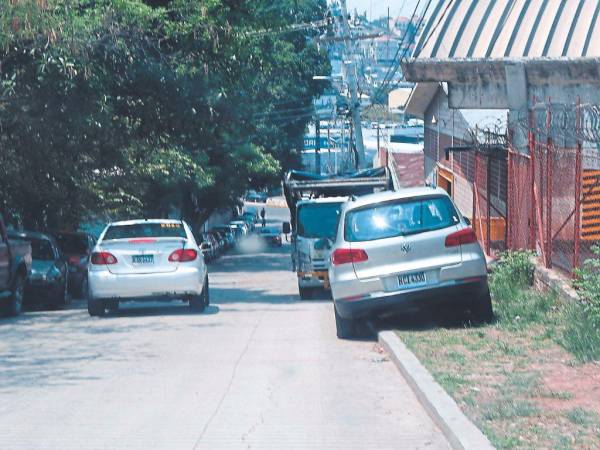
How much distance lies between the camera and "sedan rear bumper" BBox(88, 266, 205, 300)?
1764 centimetres

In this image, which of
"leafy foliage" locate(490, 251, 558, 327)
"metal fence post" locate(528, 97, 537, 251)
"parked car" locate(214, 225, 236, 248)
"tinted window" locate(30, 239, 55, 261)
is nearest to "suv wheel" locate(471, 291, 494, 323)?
"leafy foliage" locate(490, 251, 558, 327)

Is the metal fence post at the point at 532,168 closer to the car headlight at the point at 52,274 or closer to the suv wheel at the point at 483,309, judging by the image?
the suv wheel at the point at 483,309

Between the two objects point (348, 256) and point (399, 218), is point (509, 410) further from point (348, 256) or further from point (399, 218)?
point (399, 218)

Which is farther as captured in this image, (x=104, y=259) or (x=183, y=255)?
(x=183, y=255)

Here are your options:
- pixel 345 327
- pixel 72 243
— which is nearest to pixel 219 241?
pixel 72 243

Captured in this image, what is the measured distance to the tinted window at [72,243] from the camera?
86.4 ft

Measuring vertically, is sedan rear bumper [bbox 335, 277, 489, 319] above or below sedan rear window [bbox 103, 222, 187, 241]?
below

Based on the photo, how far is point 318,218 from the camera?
2355 centimetres

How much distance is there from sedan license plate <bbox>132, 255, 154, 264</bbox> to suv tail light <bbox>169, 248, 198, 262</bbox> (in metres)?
0.32

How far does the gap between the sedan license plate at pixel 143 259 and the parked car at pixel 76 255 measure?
7450mm

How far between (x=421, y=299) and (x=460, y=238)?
94 cm

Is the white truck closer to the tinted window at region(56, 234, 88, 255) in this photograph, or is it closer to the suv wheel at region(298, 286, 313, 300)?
the suv wheel at region(298, 286, 313, 300)

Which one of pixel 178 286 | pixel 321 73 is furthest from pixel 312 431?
pixel 321 73

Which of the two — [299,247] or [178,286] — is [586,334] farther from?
[299,247]
